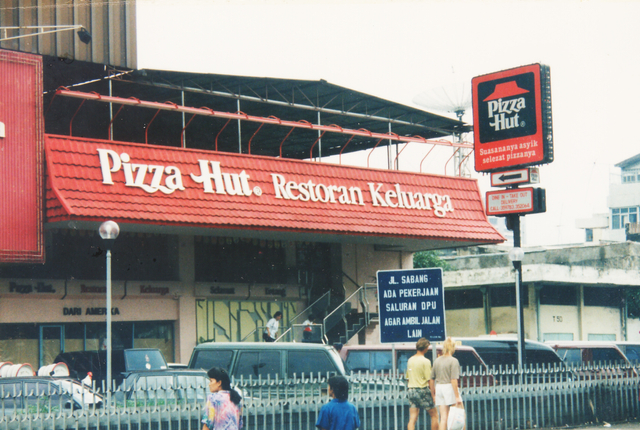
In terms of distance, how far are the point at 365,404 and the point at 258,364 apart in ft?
8.29

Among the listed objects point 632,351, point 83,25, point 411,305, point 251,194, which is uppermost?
point 83,25

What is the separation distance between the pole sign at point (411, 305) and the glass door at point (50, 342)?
502 inches

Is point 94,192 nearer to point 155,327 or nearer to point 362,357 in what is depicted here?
point 155,327

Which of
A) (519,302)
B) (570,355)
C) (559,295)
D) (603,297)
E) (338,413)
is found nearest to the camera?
(338,413)

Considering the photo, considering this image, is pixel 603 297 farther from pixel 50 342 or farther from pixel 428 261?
pixel 50 342

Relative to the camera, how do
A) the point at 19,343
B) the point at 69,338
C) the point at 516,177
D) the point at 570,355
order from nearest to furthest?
the point at 516,177
the point at 570,355
the point at 19,343
the point at 69,338

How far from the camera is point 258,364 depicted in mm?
14703

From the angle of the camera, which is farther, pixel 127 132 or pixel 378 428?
pixel 127 132

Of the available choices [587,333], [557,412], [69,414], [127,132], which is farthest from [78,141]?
[587,333]

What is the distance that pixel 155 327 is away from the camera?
24.2 meters

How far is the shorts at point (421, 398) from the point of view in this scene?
12.7 m

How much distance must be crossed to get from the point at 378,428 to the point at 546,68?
10.2 metres

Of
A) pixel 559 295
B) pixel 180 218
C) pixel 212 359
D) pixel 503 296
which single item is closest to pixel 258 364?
pixel 212 359

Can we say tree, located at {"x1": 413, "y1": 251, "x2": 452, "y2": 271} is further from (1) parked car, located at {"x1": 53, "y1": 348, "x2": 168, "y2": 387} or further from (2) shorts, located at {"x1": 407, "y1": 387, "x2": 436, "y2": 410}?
(2) shorts, located at {"x1": 407, "y1": 387, "x2": 436, "y2": 410}
